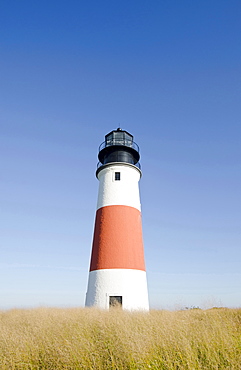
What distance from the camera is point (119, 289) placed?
12781 mm

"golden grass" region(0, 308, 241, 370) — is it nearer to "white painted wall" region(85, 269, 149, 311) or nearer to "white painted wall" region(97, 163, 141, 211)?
"white painted wall" region(85, 269, 149, 311)

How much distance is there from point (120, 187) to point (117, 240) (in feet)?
10.6

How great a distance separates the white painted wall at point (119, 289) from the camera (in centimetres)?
1273

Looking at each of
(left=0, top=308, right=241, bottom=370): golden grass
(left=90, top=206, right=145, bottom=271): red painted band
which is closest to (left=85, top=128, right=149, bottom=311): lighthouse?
(left=90, top=206, right=145, bottom=271): red painted band

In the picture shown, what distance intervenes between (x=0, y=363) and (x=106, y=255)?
344 inches

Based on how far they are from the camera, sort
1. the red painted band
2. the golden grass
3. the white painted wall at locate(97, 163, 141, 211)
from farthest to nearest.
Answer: the white painted wall at locate(97, 163, 141, 211)
the red painted band
the golden grass

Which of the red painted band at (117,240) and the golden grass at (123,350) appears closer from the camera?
the golden grass at (123,350)

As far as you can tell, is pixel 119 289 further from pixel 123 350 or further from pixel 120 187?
pixel 123 350

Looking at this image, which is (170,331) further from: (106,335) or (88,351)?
(88,351)

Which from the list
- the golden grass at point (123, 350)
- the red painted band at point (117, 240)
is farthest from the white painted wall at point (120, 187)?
the golden grass at point (123, 350)

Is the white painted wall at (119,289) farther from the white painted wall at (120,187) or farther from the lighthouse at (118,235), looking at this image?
the white painted wall at (120,187)

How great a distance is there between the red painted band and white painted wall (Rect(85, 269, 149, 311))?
36 cm

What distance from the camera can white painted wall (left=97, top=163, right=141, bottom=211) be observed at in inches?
587

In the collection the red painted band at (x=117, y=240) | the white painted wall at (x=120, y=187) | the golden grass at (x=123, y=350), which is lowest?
the golden grass at (x=123, y=350)
